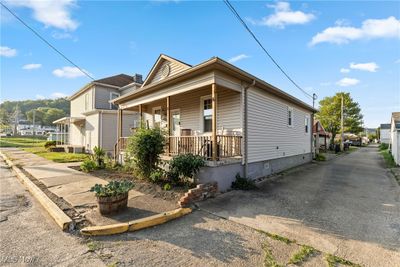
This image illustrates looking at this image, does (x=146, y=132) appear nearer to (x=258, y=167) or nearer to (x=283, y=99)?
(x=258, y=167)

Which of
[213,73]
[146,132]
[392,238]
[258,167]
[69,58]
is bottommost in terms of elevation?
[392,238]

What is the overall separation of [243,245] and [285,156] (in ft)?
28.0

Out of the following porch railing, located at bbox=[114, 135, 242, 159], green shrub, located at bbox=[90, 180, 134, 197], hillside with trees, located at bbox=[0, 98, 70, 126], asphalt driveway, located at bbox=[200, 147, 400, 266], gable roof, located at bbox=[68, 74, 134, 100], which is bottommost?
asphalt driveway, located at bbox=[200, 147, 400, 266]

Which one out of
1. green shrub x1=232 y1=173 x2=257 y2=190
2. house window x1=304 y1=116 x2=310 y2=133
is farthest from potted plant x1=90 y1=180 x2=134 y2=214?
A: house window x1=304 y1=116 x2=310 y2=133

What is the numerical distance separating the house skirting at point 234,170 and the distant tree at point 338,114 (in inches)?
1118

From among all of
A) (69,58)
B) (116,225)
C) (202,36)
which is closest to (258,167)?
(116,225)

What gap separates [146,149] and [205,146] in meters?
2.01

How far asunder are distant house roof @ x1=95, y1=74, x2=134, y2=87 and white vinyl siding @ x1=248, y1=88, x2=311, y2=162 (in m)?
16.0

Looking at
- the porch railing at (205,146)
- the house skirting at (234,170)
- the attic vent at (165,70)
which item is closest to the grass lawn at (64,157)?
the attic vent at (165,70)

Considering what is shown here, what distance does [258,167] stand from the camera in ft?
27.8

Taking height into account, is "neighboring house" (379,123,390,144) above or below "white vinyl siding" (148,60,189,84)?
below

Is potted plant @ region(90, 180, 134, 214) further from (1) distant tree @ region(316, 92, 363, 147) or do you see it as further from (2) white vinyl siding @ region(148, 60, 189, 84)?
(1) distant tree @ region(316, 92, 363, 147)

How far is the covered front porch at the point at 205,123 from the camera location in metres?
6.76

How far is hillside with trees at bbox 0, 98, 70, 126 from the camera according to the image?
72375mm
